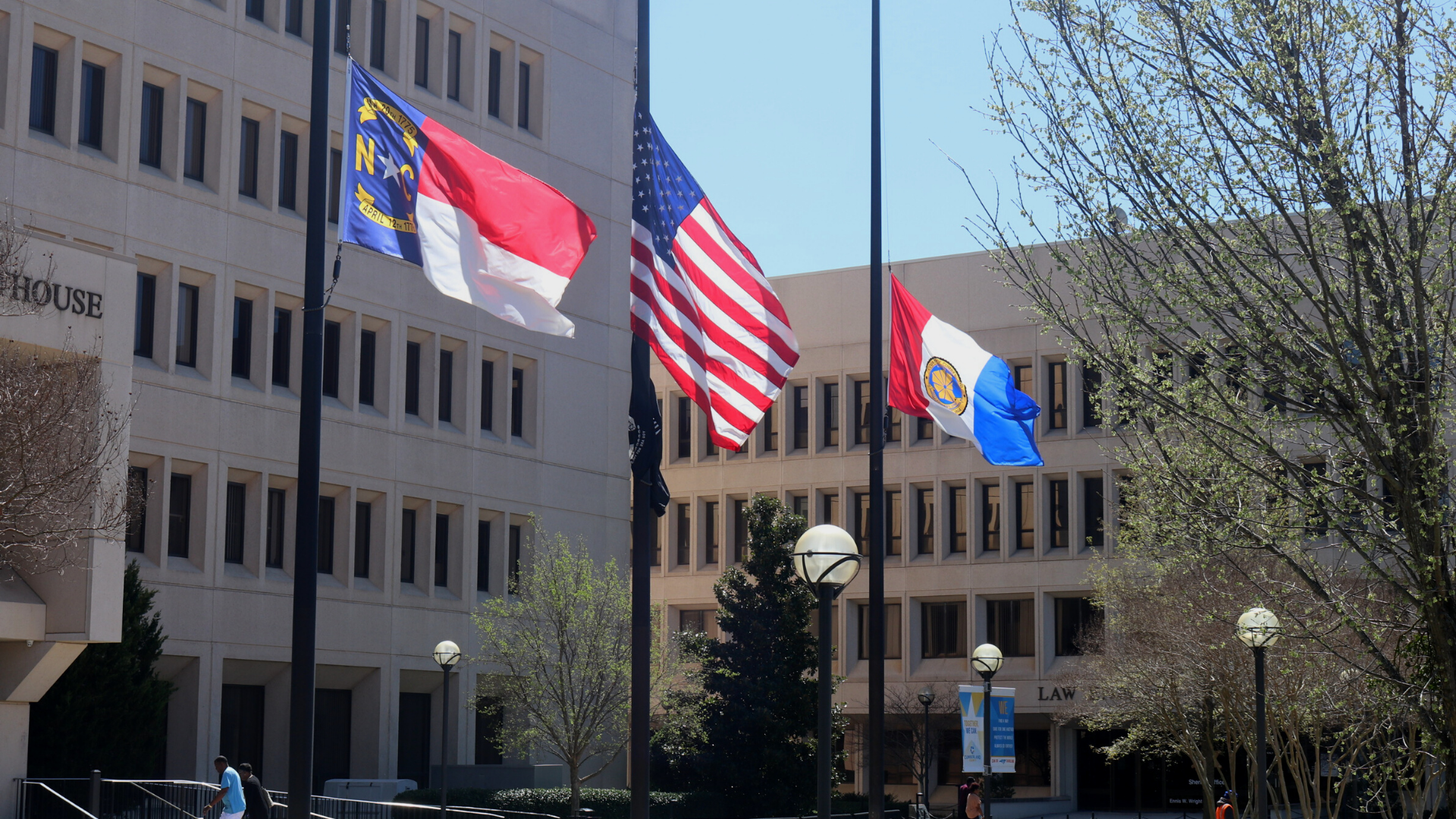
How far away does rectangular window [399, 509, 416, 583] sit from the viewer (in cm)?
3836

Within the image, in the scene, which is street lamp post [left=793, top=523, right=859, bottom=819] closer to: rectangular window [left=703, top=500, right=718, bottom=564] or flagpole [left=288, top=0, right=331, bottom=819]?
flagpole [left=288, top=0, right=331, bottom=819]

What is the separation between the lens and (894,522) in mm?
59500

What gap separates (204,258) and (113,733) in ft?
35.9

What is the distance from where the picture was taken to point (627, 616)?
34.7 meters

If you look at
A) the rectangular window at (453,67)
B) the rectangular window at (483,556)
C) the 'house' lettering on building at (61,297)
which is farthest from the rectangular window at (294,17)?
the 'house' lettering on building at (61,297)

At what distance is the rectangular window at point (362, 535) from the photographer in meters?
37.4

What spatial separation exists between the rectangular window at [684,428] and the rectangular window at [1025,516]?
13678 millimetres

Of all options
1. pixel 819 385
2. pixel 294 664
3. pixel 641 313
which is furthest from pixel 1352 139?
pixel 819 385

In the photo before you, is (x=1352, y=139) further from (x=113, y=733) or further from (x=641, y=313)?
(x=113, y=733)

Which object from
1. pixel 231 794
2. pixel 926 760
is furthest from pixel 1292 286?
pixel 926 760

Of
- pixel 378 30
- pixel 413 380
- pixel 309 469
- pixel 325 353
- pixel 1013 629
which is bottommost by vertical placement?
pixel 1013 629

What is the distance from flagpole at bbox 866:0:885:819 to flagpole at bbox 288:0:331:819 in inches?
253

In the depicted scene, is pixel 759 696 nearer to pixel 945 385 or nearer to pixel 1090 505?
pixel 945 385

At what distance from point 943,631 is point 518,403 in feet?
74.3
